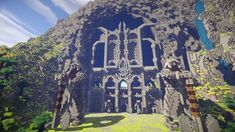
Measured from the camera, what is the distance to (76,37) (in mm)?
33594

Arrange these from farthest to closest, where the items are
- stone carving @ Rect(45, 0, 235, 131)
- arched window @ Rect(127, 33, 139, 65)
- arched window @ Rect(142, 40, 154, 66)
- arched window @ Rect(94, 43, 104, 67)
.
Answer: arched window @ Rect(94, 43, 104, 67) → arched window @ Rect(142, 40, 154, 66) → arched window @ Rect(127, 33, 139, 65) → stone carving @ Rect(45, 0, 235, 131)

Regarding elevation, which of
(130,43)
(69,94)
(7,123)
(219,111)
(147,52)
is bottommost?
(7,123)

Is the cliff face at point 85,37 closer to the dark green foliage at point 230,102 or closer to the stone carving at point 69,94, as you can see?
the stone carving at point 69,94

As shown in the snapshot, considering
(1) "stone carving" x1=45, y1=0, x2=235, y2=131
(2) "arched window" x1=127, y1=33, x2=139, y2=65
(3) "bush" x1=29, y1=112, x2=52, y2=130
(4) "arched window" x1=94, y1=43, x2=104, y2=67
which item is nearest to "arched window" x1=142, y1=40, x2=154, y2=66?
(1) "stone carving" x1=45, y1=0, x2=235, y2=131

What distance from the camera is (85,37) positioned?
34.8 meters

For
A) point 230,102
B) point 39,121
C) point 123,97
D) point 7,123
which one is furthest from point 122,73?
point 7,123

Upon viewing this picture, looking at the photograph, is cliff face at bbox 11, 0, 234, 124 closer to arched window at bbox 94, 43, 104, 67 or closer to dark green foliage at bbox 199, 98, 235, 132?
arched window at bbox 94, 43, 104, 67

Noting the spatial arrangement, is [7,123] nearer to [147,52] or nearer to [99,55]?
[99,55]

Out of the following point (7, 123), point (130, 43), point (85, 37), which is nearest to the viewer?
point (7, 123)

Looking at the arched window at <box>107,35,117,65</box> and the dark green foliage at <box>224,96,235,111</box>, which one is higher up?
the arched window at <box>107,35,117,65</box>

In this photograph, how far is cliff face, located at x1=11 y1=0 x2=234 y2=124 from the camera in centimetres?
2708

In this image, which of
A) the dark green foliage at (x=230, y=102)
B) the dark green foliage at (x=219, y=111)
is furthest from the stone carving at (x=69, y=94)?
the dark green foliage at (x=230, y=102)

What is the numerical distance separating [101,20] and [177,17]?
46.4 feet

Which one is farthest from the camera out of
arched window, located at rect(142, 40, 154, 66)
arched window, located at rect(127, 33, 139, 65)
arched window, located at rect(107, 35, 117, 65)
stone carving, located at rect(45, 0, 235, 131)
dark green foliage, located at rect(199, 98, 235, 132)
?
arched window, located at rect(142, 40, 154, 66)
